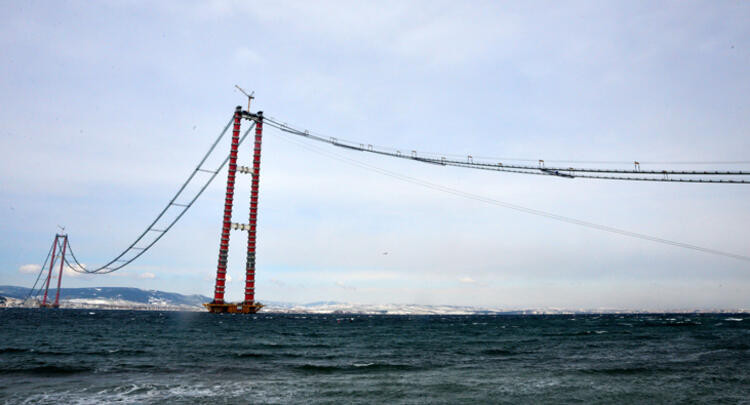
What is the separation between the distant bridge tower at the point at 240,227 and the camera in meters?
99.7

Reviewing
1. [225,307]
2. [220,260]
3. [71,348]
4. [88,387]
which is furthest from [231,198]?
[88,387]

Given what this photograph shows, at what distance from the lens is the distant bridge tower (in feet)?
327

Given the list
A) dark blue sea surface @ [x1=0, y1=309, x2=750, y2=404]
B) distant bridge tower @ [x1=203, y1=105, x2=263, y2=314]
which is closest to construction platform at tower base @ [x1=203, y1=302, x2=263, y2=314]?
distant bridge tower @ [x1=203, y1=105, x2=263, y2=314]

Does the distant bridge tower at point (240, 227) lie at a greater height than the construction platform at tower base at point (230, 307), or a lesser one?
greater

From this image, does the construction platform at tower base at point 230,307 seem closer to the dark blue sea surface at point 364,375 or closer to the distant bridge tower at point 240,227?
the distant bridge tower at point 240,227

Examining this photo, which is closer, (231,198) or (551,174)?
(551,174)

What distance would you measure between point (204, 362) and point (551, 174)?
32.8m

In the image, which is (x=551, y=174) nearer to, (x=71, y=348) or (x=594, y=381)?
(x=594, y=381)

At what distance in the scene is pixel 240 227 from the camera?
339 ft

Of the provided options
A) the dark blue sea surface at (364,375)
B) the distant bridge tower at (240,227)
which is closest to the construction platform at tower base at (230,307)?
the distant bridge tower at (240,227)

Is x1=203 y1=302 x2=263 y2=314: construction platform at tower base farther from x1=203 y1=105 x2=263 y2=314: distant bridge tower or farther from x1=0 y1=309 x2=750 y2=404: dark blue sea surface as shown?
x1=0 y1=309 x2=750 y2=404: dark blue sea surface

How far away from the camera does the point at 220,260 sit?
101 meters

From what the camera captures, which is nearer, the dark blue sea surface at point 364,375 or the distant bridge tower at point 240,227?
the dark blue sea surface at point 364,375

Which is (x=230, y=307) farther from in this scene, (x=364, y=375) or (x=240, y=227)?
(x=364, y=375)
